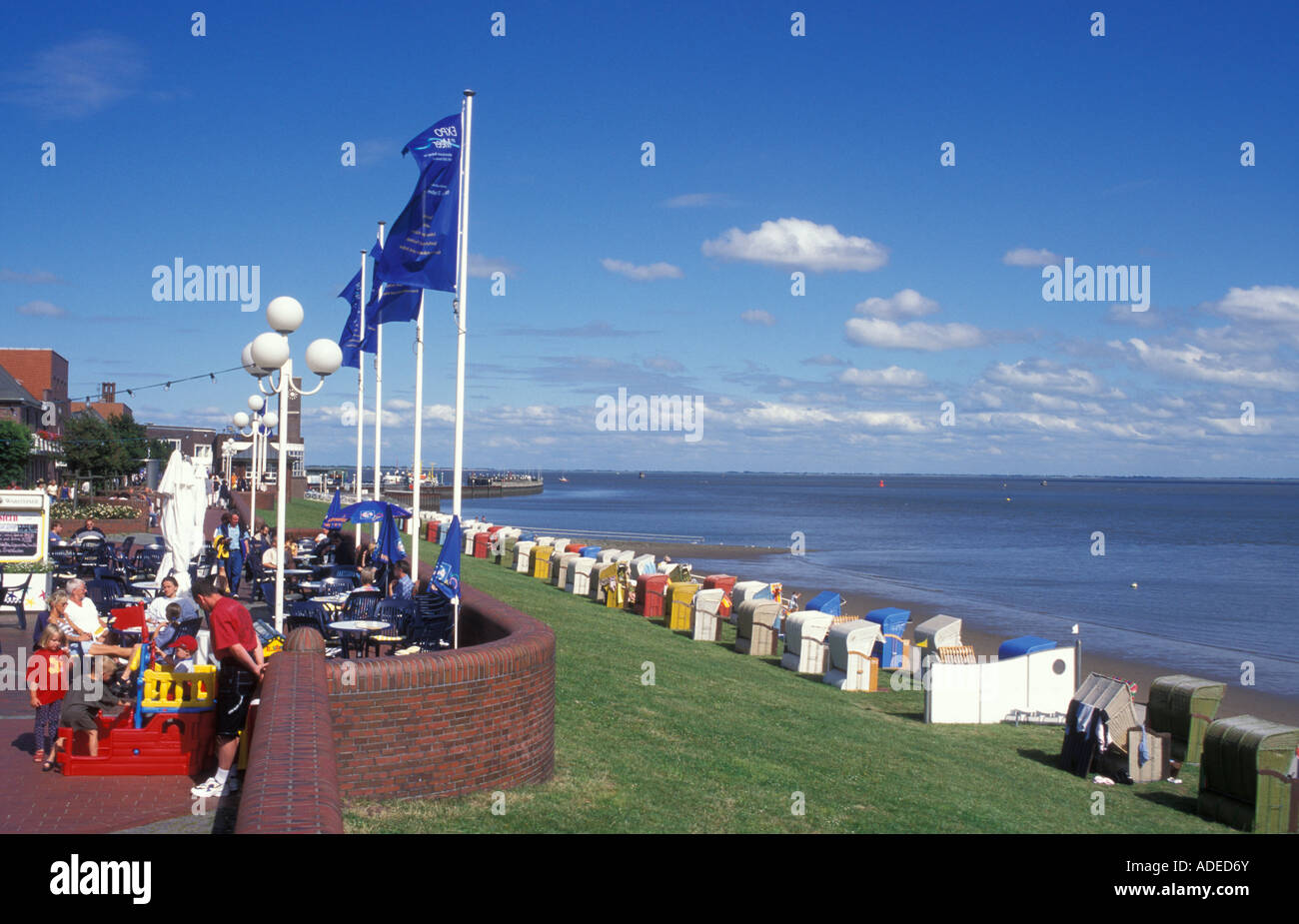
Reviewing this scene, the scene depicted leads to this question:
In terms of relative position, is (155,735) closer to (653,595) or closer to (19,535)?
(19,535)

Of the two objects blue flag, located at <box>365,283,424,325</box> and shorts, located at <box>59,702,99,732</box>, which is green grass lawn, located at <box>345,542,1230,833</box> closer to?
shorts, located at <box>59,702,99,732</box>

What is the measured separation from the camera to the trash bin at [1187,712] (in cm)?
1479

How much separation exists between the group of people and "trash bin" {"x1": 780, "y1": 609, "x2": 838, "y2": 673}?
39.7 feet

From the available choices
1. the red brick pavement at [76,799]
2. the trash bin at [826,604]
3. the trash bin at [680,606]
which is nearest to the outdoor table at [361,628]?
the red brick pavement at [76,799]

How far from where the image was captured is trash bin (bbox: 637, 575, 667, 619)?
2466cm

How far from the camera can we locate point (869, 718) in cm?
1578

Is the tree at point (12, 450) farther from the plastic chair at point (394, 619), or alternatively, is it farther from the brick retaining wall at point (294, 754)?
the brick retaining wall at point (294, 754)

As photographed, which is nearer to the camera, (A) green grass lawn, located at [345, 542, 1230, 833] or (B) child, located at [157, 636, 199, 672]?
(A) green grass lawn, located at [345, 542, 1230, 833]

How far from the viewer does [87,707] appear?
24.6 ft

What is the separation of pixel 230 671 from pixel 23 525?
13.0 metres

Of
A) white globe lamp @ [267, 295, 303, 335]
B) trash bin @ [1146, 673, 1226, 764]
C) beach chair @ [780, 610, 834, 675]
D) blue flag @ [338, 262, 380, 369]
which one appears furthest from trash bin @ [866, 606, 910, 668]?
white globe lamp @ [267, 295, 303, 335]
